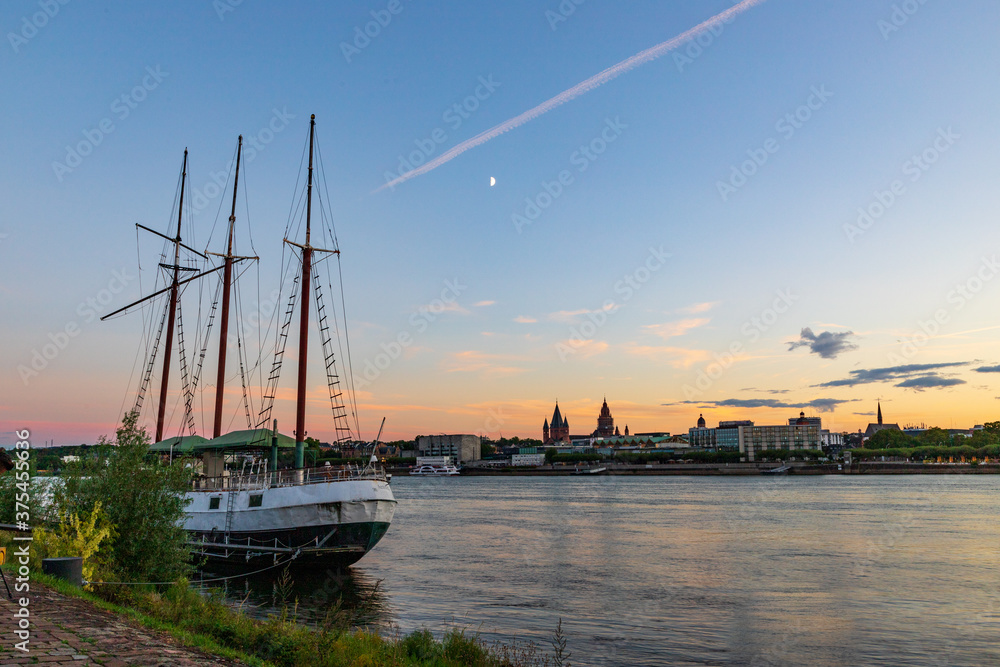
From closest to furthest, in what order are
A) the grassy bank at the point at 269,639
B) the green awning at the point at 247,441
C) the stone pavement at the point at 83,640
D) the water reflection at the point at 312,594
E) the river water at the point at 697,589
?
the stone pavement at the point at 83,640, the grassy bank at the point at 269,639, the river water at the point at 697,589, the water reflection at the point at 312,594, the green awning at the point at 247,441

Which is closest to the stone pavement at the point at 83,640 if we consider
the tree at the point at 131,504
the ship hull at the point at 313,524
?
the tree at the point at 131,504

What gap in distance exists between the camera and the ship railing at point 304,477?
119 ft

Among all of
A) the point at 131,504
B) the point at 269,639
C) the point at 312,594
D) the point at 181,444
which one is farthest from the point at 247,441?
the point at 269,639

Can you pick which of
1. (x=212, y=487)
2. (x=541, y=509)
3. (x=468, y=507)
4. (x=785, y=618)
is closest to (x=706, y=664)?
(x=785, y=618)

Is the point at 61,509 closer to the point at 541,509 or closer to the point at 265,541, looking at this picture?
the point at 265,541

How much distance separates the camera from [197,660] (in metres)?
12.5

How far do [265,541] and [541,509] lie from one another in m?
59.6

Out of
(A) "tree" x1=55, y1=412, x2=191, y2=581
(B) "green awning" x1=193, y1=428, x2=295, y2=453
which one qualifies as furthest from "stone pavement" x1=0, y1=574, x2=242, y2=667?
(B) "green awning" x1=193, y1=428, x2=295, y2=453

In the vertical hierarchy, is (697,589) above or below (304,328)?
below

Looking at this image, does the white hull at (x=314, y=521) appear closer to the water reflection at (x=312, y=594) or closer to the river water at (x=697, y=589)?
the water reflection at (x=312, y=594)

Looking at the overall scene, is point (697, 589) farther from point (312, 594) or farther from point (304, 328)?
point (304, 328)

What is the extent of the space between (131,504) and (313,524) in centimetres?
1607

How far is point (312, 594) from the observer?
31.7 meters

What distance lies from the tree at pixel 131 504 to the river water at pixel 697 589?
4103 mm
